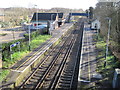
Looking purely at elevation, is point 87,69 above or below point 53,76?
above

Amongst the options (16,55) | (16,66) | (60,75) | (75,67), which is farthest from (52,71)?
(16,55)

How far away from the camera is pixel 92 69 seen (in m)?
11.5

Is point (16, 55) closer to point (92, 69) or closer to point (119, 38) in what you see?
point (92, 69)

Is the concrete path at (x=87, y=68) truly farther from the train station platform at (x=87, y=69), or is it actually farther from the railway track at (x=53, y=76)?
the railway track at (x=53, y=76)

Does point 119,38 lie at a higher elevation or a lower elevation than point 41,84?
higher

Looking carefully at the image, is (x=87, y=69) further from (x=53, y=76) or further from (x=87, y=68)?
(x=53, y=76)

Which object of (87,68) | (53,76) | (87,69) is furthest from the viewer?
(87,68)

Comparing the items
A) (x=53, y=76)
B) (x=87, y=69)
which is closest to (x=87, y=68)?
(x=87, y=69)

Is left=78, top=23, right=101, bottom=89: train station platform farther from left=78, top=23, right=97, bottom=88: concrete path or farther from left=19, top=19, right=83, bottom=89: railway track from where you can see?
left=19, top=19, right=83, bottom=89: railway track

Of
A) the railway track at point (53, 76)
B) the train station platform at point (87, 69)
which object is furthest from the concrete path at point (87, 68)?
the railway track at point (53, 76)

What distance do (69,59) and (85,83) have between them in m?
5.51

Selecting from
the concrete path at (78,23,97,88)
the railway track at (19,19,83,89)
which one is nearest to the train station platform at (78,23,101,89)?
the concrete path at (78,23,97,88)

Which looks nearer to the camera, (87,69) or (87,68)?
(87,69)

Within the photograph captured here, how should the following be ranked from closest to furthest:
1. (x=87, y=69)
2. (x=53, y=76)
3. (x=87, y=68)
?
(x=53, y=76) < (x=87, y=69) < (x=87, y=68)
